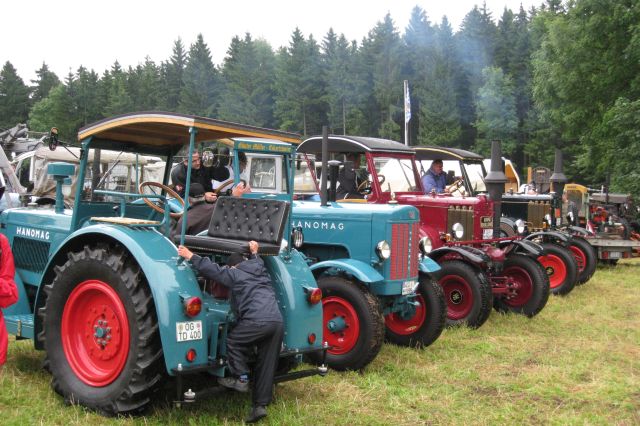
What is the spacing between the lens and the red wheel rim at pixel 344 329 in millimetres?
5580

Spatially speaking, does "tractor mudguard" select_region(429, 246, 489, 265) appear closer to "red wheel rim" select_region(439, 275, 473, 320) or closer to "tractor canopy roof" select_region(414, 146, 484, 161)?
"red wheel rim" select_region(439, 275, 473, 320)

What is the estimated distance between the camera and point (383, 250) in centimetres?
600

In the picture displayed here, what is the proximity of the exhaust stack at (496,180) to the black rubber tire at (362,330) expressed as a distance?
11.1 feet

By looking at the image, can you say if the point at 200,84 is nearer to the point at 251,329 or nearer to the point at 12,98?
the point at 12,98

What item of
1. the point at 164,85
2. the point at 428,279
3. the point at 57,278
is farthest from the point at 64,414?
the point at 164,85

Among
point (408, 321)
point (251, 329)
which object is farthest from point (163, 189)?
point (408, 321)

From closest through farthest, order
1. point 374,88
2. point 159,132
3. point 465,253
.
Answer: point 159,132
point 465,253
point 374,88

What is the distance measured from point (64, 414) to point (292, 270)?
161 centimetres

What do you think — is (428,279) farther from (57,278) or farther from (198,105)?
(198,105)

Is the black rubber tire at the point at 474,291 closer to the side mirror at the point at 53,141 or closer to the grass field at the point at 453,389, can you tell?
the grass field at the point at 453,389

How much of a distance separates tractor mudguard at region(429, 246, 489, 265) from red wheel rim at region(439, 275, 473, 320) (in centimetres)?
25

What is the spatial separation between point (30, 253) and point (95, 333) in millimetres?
1564

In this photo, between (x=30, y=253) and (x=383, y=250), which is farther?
(x=383, y=250)

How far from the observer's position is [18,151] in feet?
62.8
